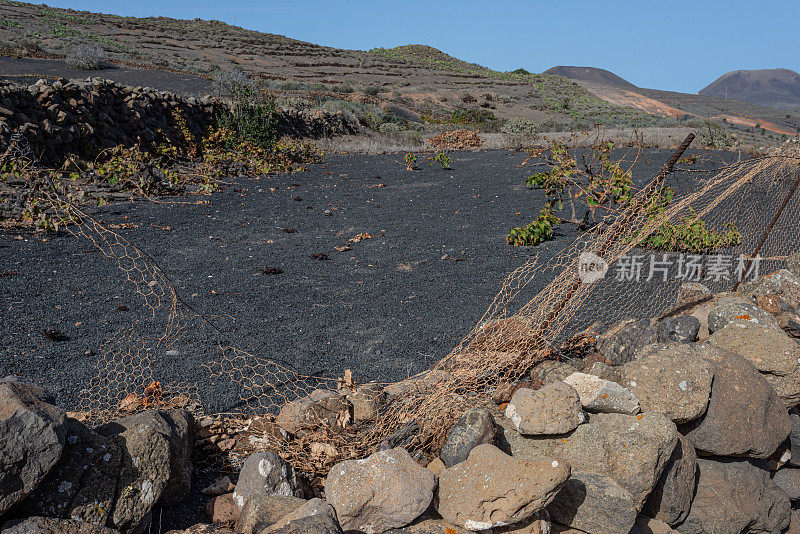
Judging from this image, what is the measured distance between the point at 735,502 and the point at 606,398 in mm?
978

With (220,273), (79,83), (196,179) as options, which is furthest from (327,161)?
(220,273)

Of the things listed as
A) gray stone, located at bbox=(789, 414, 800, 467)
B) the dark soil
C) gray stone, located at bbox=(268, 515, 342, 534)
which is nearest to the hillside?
the dark soil

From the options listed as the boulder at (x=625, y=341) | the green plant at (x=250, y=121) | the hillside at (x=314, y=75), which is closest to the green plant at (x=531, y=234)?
the boulder at (x=625, y=341)

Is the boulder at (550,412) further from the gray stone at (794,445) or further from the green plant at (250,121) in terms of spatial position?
the green plant at (250,121)

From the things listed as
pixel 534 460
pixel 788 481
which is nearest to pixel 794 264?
pixel 788 481

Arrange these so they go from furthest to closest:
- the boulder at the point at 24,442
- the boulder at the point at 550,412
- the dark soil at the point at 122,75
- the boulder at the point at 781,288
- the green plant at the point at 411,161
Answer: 1. the dark soil at the point at 122,75
2. the green plant at the point at 411,161
3. the boulder at the point at 781,288
4. the boulder at the point at 550,412
5. the boulder at the point at 24,442

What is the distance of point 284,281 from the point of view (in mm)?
5090

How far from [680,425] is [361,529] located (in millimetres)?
1774

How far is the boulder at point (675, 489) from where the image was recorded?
244cm

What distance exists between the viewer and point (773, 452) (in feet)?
9.60

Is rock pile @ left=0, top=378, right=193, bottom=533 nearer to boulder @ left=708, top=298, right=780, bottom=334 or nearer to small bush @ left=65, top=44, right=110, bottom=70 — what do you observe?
boulder @ left=708, top=298, right=780, bottom=334

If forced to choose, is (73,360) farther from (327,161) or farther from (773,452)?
(327,161)

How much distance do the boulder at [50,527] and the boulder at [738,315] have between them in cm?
359

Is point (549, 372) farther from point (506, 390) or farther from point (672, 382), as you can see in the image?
point (672, 382)
